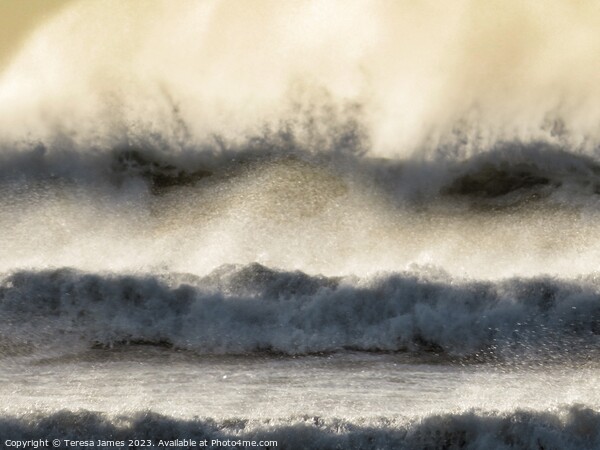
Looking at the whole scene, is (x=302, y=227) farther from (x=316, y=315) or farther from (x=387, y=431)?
(x=387, y=431)

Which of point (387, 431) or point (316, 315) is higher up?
point (316, 315)

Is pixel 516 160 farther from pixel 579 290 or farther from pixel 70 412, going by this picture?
pixel 70 412

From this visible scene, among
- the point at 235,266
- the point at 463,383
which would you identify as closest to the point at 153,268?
the point at 235,266

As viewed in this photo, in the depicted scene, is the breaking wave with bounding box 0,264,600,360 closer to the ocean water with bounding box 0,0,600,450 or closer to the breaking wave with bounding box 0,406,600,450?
the ocean water with bounding box 0,0,600,450

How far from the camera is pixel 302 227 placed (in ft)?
19.1

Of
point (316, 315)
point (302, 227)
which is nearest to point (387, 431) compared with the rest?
point (316, 315)

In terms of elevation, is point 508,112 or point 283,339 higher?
point 508,112

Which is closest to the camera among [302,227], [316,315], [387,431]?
[387,431]

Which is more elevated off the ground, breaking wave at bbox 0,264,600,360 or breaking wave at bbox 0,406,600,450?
breaking wave at bbox 0,264,600,360

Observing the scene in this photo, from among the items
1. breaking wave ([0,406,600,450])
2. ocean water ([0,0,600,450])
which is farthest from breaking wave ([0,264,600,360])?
breaking wave ([0,406,600,450])

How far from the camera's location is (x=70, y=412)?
5148 millimetres

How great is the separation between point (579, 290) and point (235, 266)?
2.83 metres

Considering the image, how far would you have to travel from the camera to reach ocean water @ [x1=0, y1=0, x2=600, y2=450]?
17.0 feet

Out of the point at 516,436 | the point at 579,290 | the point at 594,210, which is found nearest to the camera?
the point at 516,436
